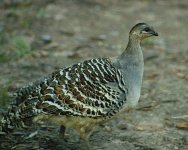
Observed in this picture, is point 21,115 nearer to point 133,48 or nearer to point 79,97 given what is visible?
point 79,97

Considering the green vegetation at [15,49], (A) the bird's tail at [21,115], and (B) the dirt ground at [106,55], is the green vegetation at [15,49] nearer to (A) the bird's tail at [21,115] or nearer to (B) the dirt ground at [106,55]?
(B) the dirt ground at [106,55]

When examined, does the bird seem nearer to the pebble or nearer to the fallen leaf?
the fallen leaf

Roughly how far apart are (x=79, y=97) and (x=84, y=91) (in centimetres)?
11

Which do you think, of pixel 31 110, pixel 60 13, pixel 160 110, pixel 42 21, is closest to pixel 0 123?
pixel 31 110

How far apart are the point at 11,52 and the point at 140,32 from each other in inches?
144

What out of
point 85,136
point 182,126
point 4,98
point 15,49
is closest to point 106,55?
point 15,49

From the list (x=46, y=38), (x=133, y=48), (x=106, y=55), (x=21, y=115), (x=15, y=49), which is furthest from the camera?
(x=46, y=38)

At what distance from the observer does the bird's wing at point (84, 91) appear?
5605 millimetres

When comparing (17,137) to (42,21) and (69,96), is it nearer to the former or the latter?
(69,96)

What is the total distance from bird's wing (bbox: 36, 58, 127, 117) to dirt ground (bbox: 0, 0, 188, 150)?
29.6 inches

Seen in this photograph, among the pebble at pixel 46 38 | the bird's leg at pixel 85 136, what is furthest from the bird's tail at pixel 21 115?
the pebble at pixel 46 38

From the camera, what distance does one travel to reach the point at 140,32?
6.46 m

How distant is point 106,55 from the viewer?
9.79m

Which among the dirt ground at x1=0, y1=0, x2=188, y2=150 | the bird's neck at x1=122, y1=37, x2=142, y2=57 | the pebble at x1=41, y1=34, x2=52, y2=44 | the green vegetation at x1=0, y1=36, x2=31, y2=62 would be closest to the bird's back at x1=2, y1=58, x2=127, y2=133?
the bird's neck at x1=122, y1=37, x2=142, y2=57
